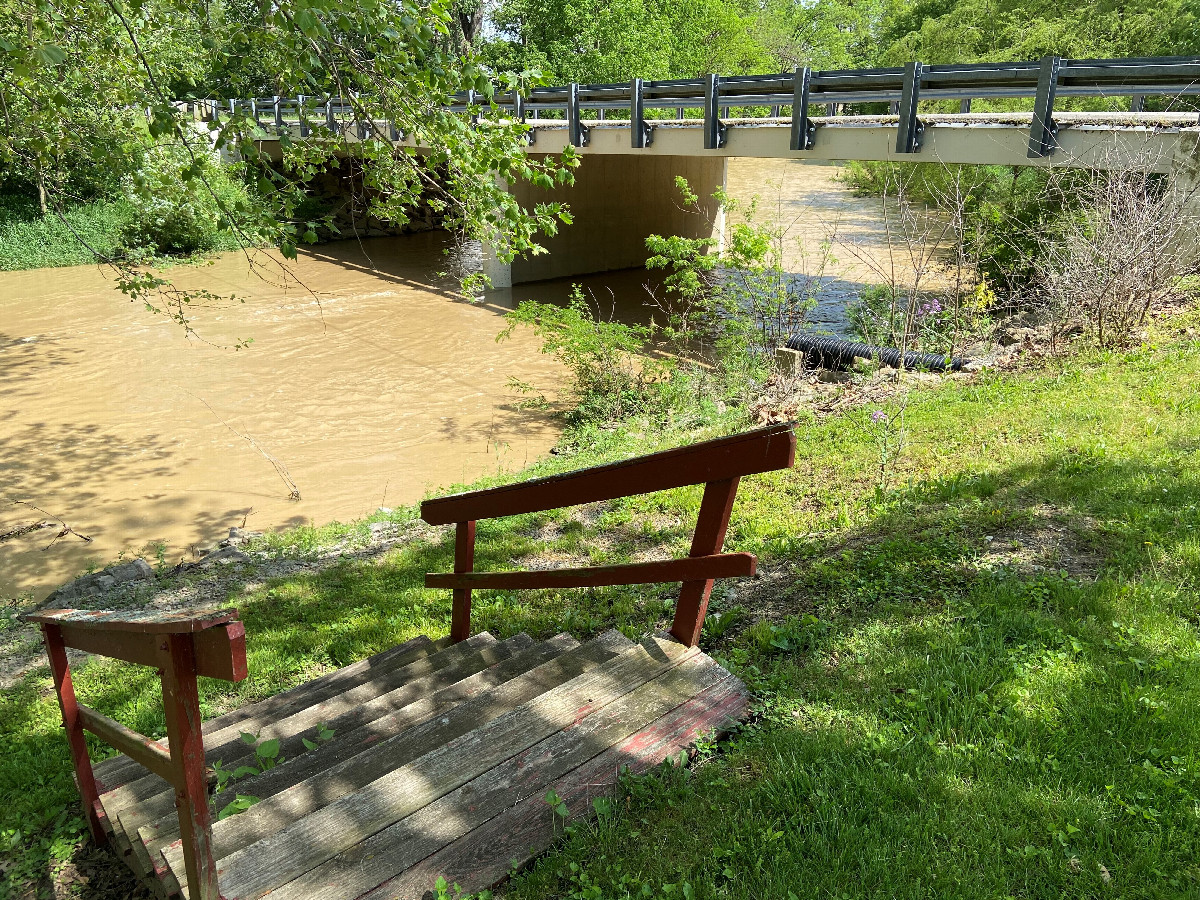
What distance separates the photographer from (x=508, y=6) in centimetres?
3709

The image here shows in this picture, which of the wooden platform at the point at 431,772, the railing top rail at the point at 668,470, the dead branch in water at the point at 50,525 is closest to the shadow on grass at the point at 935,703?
the wooden platform at the point at 431,772

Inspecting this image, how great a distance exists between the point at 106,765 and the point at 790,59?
61349 millimetres

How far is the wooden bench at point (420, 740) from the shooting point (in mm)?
2076

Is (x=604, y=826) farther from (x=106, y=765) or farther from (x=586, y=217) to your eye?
(x=586, y=217)

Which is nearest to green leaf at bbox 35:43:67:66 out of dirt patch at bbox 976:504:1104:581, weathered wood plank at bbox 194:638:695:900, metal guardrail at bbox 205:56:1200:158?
metal guardrail at bbox 205:56:1200:158

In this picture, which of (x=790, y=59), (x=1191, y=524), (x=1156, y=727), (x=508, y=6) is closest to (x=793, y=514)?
(x=1191, y=524)

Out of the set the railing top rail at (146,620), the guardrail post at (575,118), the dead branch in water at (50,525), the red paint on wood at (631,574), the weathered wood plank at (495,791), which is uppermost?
the guardrail post at (575,118)

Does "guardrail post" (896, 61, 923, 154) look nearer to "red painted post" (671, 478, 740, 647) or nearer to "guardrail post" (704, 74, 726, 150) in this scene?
"guardrail post" (704, 74, 726, 150)

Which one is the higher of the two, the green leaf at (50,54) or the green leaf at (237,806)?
the green leaf at (50,54)

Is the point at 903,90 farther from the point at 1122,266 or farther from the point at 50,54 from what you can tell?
the point at 50,54

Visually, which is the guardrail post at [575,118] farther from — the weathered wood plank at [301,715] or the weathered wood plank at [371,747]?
the weathered wood plank at [371,747]

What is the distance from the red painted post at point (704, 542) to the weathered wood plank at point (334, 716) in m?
1.00

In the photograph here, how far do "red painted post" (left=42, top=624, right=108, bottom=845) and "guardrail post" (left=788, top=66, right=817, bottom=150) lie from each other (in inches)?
480

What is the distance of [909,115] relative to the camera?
1160cm
